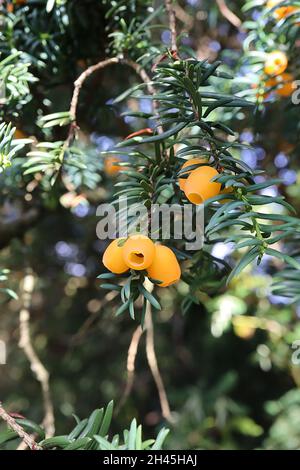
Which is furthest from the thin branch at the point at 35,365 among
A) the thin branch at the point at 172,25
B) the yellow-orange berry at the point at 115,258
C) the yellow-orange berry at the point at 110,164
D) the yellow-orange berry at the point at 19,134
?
the thin branch at the point at 172,25

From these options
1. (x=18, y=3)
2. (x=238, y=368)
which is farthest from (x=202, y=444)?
(x=18, y=3)

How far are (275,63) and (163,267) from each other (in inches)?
19.5

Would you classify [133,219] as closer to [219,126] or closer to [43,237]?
[219,126]

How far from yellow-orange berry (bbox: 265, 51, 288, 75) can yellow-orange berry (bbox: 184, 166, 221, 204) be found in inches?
16.0

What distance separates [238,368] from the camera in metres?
1.89

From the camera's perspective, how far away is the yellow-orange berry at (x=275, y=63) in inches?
35.3

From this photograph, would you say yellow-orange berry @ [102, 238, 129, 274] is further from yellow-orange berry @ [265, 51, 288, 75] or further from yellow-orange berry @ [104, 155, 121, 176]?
yellow-orange berry @ [104, 155, 121, 176]

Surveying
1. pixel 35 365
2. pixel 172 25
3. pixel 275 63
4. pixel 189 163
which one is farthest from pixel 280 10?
pixel 35 365

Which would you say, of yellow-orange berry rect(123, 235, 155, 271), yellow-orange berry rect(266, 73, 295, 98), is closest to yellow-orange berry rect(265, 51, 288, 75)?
yellow-orange berry rect(266, 73, 295, 98)

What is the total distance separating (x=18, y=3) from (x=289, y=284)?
63cm

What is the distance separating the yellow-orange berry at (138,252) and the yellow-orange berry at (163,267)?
0.01m

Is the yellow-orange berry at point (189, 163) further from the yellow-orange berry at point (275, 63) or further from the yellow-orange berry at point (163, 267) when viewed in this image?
the yellow-orange berry at point (275, 63)

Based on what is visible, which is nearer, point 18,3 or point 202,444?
point 18,3

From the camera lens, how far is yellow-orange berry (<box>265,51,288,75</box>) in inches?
35.3
